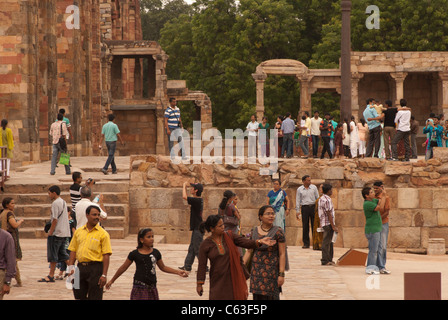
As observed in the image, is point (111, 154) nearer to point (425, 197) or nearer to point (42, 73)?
point (42, 73)

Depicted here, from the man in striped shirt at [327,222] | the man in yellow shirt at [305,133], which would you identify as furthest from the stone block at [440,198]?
the man in striped shirt at [327,222]

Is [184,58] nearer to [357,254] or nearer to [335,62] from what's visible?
[335,62]

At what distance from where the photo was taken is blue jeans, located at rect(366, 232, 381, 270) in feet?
41.0

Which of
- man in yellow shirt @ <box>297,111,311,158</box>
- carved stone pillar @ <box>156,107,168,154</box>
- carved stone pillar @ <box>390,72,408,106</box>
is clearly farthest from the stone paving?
carved stone pillar @ <box>156,107,168,154</box>

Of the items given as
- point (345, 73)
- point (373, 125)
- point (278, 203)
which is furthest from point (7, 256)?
point (345, 73)

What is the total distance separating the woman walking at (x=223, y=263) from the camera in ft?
26.7

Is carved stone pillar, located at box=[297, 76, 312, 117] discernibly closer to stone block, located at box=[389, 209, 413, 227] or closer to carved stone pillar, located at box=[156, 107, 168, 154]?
carved stone pillar, located at box=[156, 107, 168, 154]

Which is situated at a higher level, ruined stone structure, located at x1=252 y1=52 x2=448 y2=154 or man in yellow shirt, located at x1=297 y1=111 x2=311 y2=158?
ruined stone structure, located at x1=252 y1=52 x2=448 y2=154

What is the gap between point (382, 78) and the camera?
36.2 metres

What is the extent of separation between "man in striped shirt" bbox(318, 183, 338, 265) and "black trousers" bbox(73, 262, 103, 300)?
6.01 metres

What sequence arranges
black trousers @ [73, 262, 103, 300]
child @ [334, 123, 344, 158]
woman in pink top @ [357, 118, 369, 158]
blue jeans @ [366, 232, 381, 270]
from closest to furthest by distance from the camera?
black trousers @ [73, 262, 103, 300], blue jeans @ [366, 232, 381, 270], woman in pink top @ [357, 118, 369, 158], child @ [334, 123, 344, 158]

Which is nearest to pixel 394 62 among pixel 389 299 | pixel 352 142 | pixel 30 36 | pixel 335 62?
pixel 335 62

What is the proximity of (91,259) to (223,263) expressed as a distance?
1441mm
